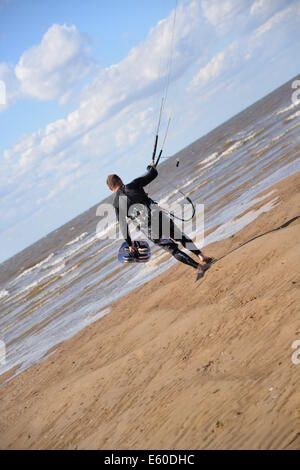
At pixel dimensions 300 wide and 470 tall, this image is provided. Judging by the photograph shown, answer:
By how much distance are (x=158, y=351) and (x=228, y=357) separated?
5.98 feet

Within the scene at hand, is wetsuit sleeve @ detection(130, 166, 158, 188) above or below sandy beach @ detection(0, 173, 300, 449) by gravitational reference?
above

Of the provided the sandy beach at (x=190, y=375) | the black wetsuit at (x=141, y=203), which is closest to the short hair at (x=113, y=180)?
the black wetsuit at (x=141, y=203)

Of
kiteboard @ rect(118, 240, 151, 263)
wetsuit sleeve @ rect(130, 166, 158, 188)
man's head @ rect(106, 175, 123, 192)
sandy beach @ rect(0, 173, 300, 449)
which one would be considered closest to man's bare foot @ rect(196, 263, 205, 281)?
sandy beach @ rect(0, 173, 300, 449)

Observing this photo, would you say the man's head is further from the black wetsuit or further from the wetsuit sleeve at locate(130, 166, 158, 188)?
the wetsuit sleeve at locate(130, 166, 158, 188)

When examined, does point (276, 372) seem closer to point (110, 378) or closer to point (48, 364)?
point (110, 378)

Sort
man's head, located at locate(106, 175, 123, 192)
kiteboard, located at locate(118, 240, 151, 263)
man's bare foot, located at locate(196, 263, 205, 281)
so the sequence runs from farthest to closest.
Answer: kiteboard, located at locate(118, 240, 151, 263) → man's bare foot, located at locate(196, 263, 205, 281) → man's head, located at locate(106, 175, 123, 192)

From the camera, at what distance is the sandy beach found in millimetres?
4230

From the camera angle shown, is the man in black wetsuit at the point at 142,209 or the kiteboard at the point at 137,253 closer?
the man in black wetsuit at the point at 142,209

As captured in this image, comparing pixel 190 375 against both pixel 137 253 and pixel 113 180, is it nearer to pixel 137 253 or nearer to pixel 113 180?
pixel 137 253

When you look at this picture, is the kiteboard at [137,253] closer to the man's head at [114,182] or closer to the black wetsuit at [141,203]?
the black wetsuit at [141,203]

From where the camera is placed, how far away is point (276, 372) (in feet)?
14.7

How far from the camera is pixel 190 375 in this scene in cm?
547

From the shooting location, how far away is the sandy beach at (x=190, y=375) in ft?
13.9

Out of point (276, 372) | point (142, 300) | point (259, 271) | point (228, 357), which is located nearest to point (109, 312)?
point (142, 300)
